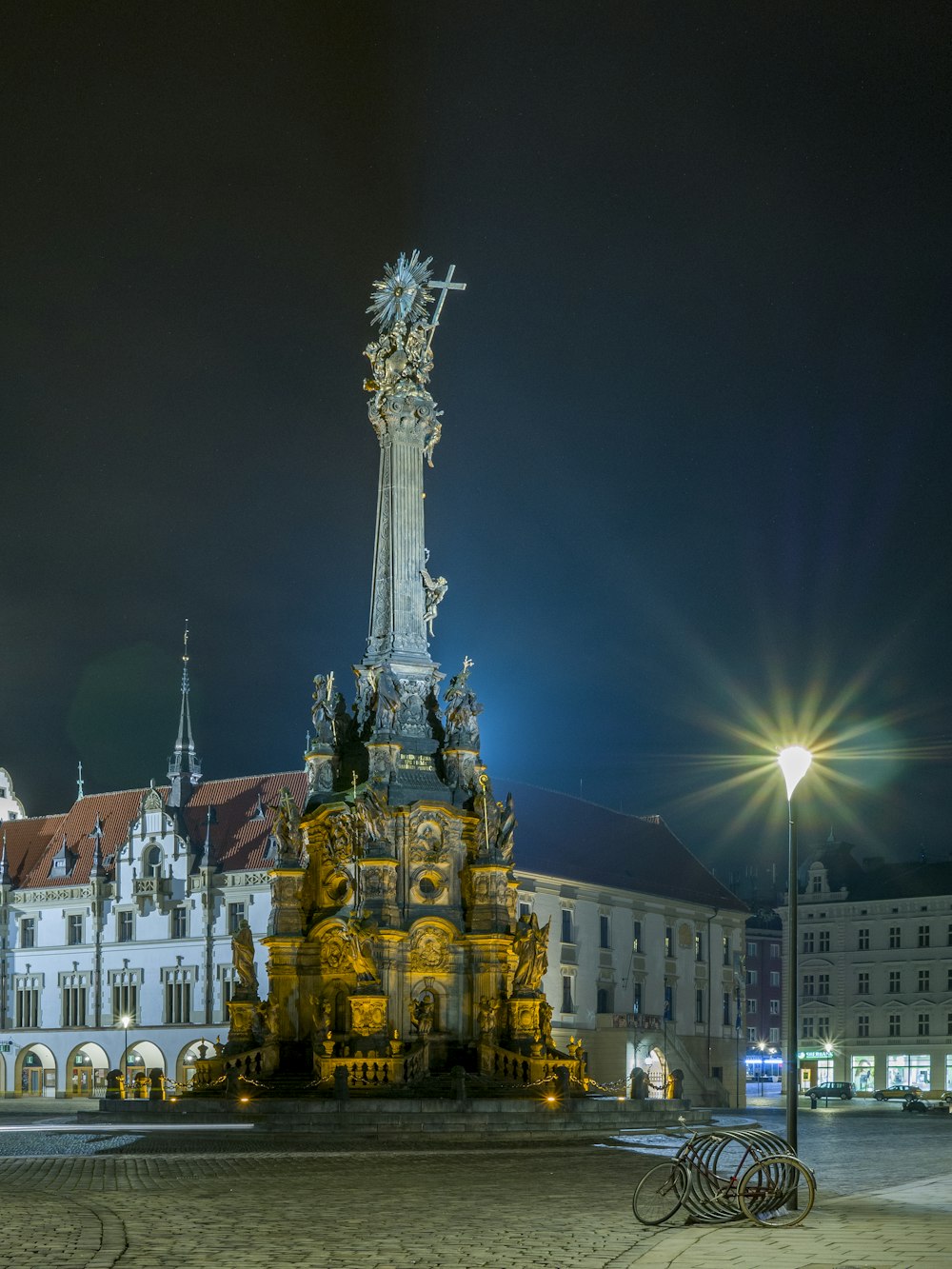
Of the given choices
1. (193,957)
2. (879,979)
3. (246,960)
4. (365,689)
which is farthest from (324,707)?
(879,979)

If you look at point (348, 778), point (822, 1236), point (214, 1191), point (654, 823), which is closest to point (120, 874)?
point (654, 823)

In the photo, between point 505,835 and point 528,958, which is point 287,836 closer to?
point 505,835

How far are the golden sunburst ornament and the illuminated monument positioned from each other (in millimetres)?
6155

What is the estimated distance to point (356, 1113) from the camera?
3316cm

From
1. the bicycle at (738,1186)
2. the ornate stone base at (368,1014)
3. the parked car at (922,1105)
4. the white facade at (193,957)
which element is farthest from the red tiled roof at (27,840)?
the bicycle at (738,1186)

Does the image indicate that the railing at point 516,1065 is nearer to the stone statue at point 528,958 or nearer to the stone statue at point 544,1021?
the stone statue at point 544,1021

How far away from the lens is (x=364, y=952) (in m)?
37.9

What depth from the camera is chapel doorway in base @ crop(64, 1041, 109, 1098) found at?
73188 mm

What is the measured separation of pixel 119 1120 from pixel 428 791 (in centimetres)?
1010

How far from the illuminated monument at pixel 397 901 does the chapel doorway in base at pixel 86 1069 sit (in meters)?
35.5

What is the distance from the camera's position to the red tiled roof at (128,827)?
2872 inches

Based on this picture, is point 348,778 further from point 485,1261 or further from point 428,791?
point 485,1261

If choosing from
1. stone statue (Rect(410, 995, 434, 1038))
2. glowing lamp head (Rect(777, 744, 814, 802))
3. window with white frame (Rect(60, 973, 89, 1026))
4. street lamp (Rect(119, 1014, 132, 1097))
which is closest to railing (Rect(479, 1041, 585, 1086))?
stone statue (Rect(410, 995, 434, 1038))

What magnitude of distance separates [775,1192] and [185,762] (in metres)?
68.5
